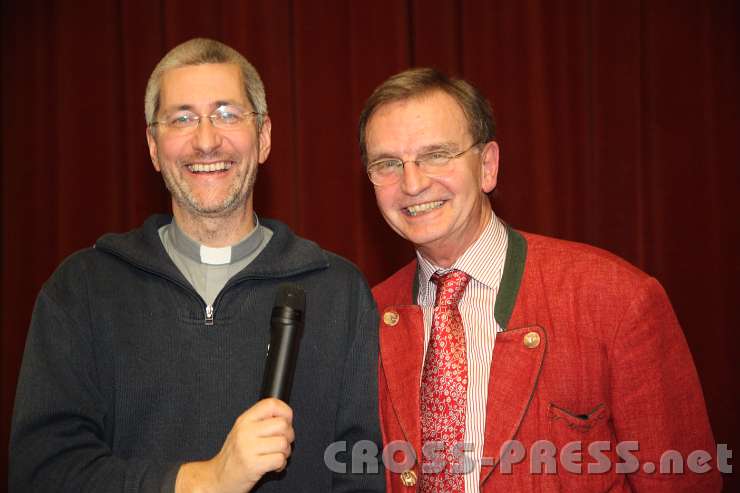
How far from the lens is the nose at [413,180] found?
6.25 ft

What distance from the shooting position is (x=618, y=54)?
317 centimetres

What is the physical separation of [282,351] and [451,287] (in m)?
0.70

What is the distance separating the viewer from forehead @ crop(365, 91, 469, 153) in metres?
1.92

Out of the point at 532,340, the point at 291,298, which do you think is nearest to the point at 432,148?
the point at 532,340

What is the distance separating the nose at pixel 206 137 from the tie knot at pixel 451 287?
2.36 feet

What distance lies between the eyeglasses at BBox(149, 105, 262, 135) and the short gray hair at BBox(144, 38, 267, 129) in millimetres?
67

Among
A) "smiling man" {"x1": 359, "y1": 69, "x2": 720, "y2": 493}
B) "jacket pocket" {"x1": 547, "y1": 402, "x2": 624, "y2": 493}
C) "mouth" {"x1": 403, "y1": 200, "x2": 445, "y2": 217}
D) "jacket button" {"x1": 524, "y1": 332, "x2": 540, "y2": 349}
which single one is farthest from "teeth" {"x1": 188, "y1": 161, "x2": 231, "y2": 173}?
"jacket pocket" {"x1": 547, "y1": 402, "x2": 624, "y2": 493}

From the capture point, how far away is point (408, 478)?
1.78m

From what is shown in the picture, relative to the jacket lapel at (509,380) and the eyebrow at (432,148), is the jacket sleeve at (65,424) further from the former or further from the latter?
the eyebrow at (432,148)

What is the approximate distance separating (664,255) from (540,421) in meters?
1.75

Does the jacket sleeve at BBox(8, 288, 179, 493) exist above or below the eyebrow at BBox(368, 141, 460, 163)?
below

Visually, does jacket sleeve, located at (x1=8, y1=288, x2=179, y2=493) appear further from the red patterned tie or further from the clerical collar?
the red patterned tie

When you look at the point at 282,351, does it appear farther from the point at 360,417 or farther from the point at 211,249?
the point at 211,249

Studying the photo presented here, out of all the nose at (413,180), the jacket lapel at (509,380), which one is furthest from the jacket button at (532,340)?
the nose at (413,180)
